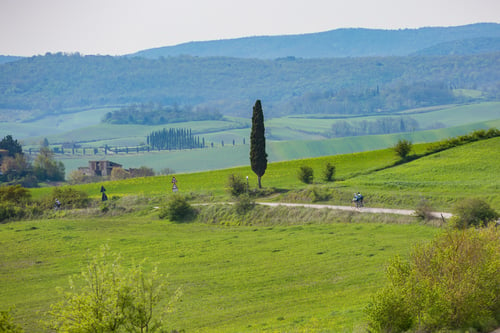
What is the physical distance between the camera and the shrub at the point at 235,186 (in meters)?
70.3

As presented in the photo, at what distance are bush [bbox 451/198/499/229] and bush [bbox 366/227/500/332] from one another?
17.6 metres

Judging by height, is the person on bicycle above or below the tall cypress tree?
below

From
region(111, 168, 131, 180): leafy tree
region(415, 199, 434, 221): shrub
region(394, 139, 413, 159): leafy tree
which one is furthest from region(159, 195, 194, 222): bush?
region(111, 168, 131, 180): leafy tree

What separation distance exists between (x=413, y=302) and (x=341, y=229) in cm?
2708

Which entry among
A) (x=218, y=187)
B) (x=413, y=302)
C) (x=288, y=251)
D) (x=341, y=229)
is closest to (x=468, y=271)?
(x=413, y=302)

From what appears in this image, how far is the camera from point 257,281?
39.4 metres

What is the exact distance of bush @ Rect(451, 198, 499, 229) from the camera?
44250mm

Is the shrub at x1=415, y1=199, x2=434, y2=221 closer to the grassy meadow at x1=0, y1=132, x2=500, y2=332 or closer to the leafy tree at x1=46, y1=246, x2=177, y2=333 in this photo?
the grassy meadow at x1=0, y1=132, x2=500, y2=332

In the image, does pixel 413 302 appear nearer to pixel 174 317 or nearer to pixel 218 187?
pixel 174 317

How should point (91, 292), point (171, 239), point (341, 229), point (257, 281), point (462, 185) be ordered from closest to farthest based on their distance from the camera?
point (91, 292)
point (257, 281)
point (341, 229)
point (171, 239)
point (462, 185)

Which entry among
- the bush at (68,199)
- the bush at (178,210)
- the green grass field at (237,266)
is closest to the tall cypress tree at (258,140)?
the bush at (178,210)

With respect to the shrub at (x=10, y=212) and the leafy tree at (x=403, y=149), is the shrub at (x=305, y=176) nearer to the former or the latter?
the leafy tree at (x=403, y=149)

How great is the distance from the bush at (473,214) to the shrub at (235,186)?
2931 centimetres

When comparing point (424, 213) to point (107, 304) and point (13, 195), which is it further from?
point (13, 195)
